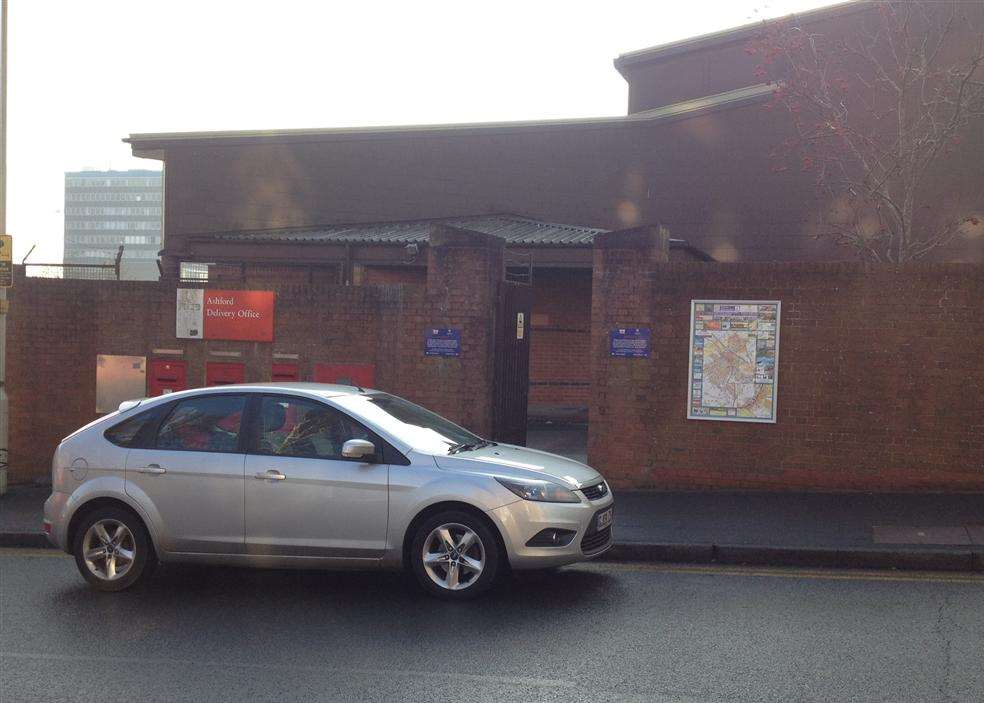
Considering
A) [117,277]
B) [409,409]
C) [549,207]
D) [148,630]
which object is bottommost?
[148,630]

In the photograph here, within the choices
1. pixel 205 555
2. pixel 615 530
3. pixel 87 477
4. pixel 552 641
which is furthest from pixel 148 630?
pixel 615 530

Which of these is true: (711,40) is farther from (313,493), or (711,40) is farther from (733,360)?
(313,493)

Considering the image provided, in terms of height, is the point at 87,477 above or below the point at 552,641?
above

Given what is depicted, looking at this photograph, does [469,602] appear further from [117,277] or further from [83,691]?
[117,277]

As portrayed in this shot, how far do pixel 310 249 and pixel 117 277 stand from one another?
7.67m

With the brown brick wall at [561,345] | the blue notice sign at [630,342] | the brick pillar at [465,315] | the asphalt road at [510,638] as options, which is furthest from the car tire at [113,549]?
the brown brick wall at [561,345]

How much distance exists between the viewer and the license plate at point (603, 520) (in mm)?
7406

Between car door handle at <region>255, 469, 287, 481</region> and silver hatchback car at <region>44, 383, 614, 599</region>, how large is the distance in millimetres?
14

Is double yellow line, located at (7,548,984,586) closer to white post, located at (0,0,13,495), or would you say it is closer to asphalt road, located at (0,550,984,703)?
asphalt road, located at (0,550,984,703)

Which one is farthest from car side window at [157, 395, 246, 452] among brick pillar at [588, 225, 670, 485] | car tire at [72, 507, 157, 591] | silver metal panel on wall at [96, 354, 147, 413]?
silver metal panel on wall at [96, 354, 147, 413]

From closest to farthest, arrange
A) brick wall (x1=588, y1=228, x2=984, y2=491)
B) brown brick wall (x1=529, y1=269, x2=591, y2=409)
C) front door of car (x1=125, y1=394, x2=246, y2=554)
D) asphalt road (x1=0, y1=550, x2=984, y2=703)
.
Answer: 1. asphalt road (x1=0, y1=550, x2=984, y2=703)
2. front door of car (x1=125, y1=394, x2=246, y2=554)
3. brick wall (x1=588, y1=228, x2=984, y2=491)
4. brown brick wall (x1=529, y1=269, x2=591, y2=409)

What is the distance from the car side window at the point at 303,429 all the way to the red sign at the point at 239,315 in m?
5.34

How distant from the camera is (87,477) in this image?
301 inches

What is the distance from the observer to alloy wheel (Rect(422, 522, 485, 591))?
703cm
